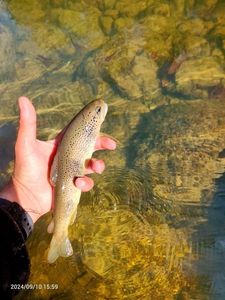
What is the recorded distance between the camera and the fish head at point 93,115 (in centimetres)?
427

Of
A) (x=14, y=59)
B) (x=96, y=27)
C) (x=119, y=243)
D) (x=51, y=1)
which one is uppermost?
(x=51, y=1)

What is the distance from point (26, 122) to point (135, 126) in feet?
12.3

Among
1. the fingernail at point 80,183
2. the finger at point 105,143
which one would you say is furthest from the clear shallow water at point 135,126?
the fingernail at point 80,183

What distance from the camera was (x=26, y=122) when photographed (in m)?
3.78

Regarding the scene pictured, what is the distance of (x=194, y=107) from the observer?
7.46 metres

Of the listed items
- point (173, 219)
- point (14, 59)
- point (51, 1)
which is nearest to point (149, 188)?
point (173, 219)

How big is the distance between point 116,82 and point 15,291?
543 cm

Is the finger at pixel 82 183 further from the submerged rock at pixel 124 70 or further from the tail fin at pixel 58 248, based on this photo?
the submerged rock at pixel 124 70

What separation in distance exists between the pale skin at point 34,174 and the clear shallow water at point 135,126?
1086 mm

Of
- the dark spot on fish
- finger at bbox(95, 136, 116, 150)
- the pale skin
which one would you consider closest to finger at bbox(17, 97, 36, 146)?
the pale skin

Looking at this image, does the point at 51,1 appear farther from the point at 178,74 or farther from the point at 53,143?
the point at 53,143

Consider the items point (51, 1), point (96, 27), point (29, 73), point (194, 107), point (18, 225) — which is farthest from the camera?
Result: point (51, 1)

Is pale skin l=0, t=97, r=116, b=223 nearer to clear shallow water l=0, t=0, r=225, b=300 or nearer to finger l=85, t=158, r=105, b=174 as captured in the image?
finger l=85, t=158, r=105, b=174

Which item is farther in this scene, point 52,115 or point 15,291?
point 52,115
